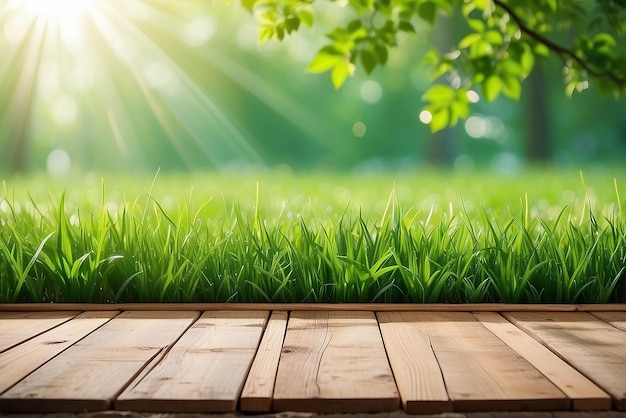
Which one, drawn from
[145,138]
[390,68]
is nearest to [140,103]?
[145,138]

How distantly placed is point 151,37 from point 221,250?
2524 centimetres

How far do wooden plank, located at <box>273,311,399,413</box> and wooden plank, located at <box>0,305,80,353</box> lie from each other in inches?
31.1

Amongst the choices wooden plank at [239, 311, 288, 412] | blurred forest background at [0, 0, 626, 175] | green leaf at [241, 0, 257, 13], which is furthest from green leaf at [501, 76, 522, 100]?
blurred forest background at [0, 0, 626, 175]

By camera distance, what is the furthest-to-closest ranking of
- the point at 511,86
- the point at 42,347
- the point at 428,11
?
the point at 511,86, the point at 428,11, the point at 42,347

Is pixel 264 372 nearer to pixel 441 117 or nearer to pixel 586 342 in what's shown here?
pixel 586 342

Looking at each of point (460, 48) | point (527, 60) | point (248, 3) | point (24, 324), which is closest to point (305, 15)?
point (248, 3)

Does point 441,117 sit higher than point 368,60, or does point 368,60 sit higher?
point 368,60

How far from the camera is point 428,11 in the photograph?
3.68 metres

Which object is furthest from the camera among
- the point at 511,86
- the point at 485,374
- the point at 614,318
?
the point at 511,86

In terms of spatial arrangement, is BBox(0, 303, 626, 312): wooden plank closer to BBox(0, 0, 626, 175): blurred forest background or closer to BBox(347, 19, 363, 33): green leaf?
BBox(347, 19, 363, 33): green leaf

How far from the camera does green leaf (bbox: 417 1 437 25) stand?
367cm

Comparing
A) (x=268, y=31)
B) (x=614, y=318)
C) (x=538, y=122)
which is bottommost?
(x=614, y=318)

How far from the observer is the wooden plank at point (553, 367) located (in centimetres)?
156

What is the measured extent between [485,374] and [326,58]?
2.09 metres
